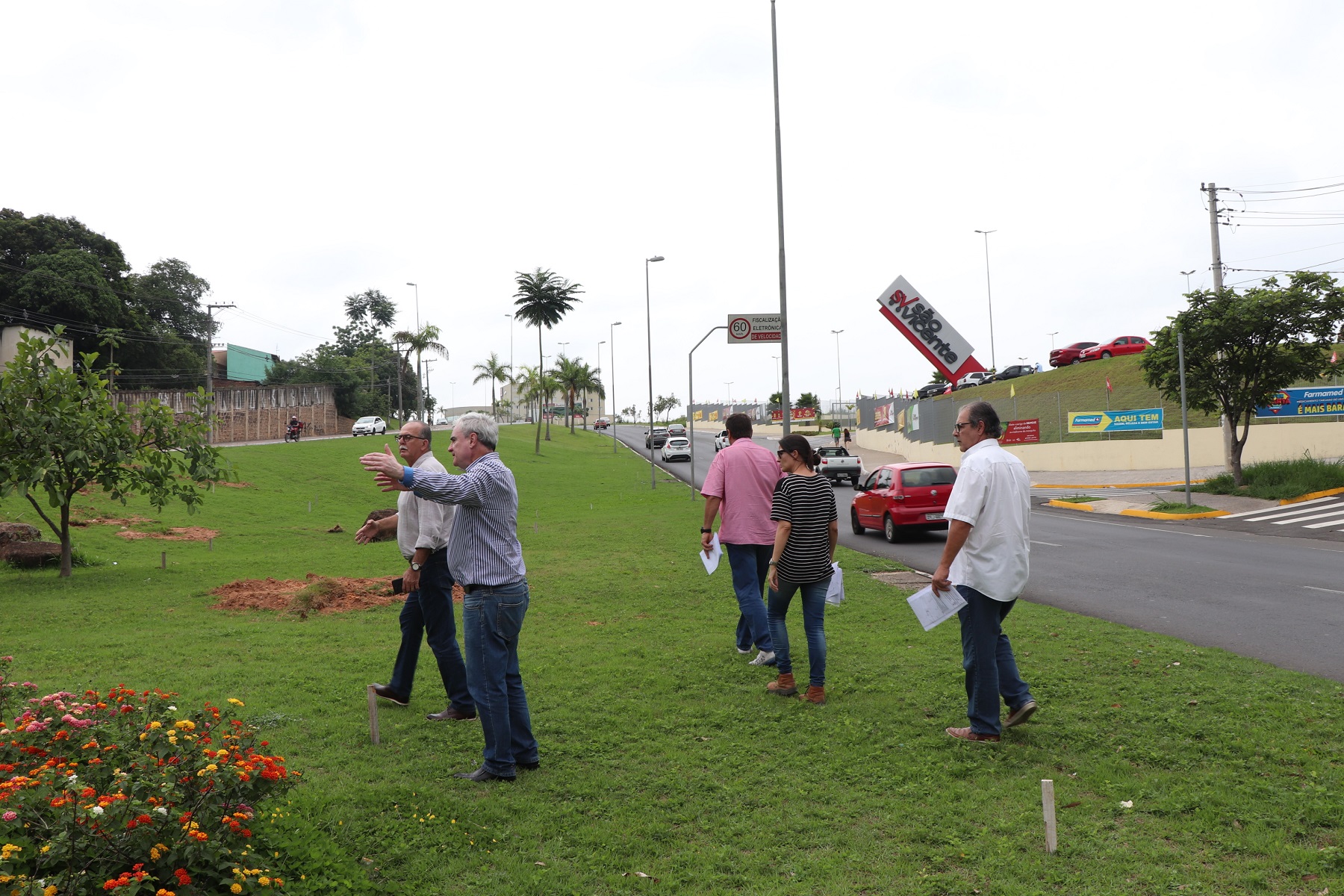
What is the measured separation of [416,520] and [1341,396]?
31.3 metres

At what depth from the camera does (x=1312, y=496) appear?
22422 mm

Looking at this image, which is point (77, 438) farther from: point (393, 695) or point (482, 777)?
point (482, 777)

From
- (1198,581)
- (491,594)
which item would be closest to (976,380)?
(1198,581)

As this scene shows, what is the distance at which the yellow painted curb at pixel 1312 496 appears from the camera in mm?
22172

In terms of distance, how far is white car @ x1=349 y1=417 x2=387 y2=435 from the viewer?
5847cm

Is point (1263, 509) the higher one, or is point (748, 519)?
point (748, 519)

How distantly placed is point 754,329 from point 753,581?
9998 millimetres

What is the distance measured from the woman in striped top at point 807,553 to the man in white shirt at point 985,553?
3.13 feet

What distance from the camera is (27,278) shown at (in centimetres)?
4731

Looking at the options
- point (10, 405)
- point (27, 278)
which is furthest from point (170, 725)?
point (27, 278)

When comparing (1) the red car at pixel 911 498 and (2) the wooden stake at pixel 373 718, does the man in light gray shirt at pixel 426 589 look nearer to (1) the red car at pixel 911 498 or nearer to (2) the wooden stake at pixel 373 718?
(2) the wooden stake at pixel 373 718

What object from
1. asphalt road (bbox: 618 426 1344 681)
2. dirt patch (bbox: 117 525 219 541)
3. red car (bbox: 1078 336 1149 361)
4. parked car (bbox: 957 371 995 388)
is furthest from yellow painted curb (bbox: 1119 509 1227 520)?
parked car (bbox: 957 371 995 388)

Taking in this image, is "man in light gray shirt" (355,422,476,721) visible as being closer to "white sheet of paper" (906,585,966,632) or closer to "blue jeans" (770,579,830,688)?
"blue jeans" (770,579,830,688)

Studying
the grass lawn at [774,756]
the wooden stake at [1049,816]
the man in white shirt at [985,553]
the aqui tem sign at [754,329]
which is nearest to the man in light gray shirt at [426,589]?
the grass lawn at [774,756]
